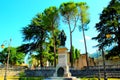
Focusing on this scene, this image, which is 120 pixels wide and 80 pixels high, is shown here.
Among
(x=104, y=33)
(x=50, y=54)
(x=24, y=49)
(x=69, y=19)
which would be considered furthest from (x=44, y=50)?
(x=104, y=33)

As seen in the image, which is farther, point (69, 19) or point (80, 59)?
point (80, 59)

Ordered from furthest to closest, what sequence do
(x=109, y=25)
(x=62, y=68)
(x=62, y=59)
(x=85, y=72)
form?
(x=85, y=72)
(x=109, y=25)
(x=62, y=59)
(x=62, y=68)

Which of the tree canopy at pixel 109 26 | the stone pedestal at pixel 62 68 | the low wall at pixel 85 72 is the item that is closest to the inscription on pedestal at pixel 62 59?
the stone pedestal at pixel 62 68

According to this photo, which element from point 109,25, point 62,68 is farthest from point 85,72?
Result: point 109,25

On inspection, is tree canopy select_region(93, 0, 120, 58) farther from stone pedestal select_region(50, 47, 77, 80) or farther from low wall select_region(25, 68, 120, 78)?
stone pedestal select_region(50, 47, 77, 80)

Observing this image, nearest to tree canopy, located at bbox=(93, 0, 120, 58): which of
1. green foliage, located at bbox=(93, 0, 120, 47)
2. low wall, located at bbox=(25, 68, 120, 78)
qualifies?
green foliage, located at bbox=(93, 0, 120, 47)

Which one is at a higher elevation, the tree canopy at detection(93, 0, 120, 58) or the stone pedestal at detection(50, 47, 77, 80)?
the tree canopy at detection(93, 0, 120, 58)

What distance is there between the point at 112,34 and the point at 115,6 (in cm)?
447

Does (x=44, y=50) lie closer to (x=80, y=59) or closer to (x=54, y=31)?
(x=54, y=31)

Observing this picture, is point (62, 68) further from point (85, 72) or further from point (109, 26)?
point (109, 26)

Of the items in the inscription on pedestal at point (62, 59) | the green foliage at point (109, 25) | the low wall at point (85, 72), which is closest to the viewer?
the inscription on pedestal at point (62, 59)

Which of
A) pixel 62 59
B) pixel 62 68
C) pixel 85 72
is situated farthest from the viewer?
pixel 85 72

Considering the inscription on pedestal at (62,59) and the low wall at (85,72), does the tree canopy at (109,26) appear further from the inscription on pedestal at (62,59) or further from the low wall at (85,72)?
the inscription on pedestal at (62,59)

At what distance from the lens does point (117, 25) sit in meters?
31.8
